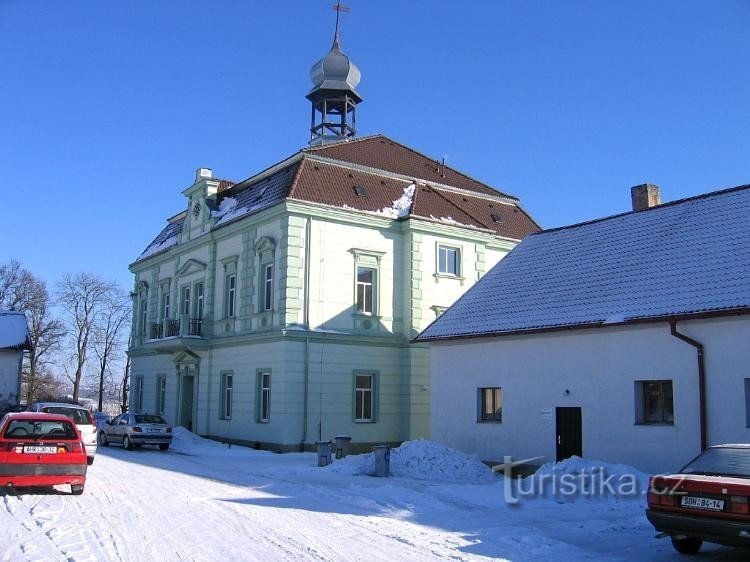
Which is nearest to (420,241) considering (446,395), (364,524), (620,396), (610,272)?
(446,395)

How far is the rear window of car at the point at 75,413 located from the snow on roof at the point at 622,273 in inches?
376

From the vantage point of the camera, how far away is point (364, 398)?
29.2m

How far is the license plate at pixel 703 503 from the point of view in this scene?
9.13 meters

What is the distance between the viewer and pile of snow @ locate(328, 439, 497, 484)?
18250 mm

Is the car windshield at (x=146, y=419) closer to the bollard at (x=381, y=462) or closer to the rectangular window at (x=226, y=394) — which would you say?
the rectangular window at (x=226, y=394)

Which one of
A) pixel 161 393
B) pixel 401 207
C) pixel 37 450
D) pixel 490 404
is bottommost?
pixel 37 450

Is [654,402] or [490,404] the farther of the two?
[490,404]

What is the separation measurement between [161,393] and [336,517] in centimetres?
2769

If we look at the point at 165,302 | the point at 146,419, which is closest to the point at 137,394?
the point at 165,302

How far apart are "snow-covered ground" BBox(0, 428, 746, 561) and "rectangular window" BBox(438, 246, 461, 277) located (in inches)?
496

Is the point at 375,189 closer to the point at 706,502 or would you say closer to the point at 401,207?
the point at 401,207

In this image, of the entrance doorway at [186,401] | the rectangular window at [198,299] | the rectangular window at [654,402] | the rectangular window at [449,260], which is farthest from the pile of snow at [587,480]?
the entrance doorway at [186,401]

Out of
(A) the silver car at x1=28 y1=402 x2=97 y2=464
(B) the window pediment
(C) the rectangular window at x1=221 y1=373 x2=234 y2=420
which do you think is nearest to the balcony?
(C) the rectangular window at x1=221 y1=373 x2=234 y2=420

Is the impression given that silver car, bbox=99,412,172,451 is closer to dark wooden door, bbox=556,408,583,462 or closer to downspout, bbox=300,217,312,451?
downspout, bbox=300,217,312,451
